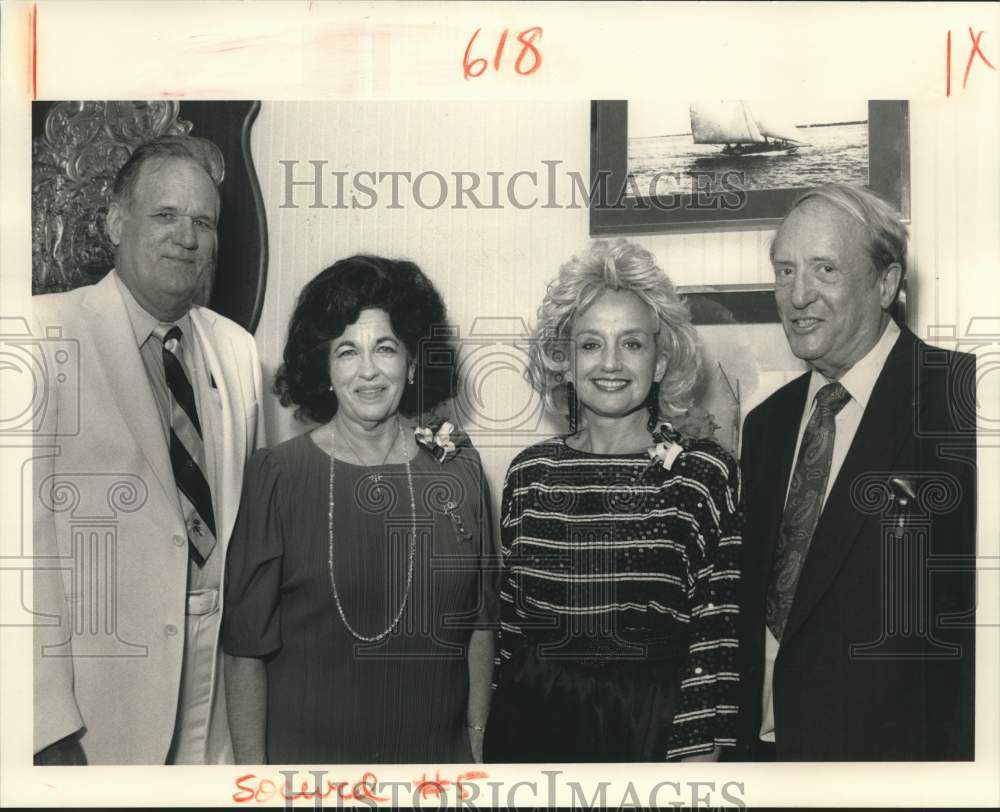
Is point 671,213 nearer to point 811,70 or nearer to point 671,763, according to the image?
point 811,70

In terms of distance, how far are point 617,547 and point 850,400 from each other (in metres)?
0.61

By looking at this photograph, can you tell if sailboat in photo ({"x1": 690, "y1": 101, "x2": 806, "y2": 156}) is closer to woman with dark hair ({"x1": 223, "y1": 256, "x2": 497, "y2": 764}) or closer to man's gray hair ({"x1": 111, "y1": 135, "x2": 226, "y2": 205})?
woman with dark hair ({"x1": 223, "y1": 256, "x2": 497, "y2": 764})

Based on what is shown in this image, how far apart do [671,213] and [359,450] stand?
2.84 ft

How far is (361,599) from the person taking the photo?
220cm

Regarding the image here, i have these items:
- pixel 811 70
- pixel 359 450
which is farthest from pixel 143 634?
pixel 811 70

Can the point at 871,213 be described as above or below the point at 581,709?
above

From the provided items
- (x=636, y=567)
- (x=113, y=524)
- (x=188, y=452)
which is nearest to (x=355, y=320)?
Result: (x=188, y=452)

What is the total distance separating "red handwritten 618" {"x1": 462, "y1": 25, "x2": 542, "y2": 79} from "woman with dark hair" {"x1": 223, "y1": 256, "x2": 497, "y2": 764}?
478mm

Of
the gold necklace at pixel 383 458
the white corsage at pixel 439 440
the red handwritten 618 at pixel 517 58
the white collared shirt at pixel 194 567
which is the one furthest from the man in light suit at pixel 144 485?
the red handwritten 618 at pixel 517 58

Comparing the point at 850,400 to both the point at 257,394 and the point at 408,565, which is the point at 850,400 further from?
the point at 257,394

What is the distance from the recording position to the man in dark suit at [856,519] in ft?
7.25

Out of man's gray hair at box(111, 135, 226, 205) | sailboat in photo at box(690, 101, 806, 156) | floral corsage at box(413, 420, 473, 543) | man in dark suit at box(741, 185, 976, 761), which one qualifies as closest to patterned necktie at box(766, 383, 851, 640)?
man in dark suit at box(741, 185, 976, 761)

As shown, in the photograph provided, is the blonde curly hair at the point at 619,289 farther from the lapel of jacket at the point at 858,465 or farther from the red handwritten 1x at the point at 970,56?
the red handwritten 1x at the point at 970,56

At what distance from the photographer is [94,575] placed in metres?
2.21
